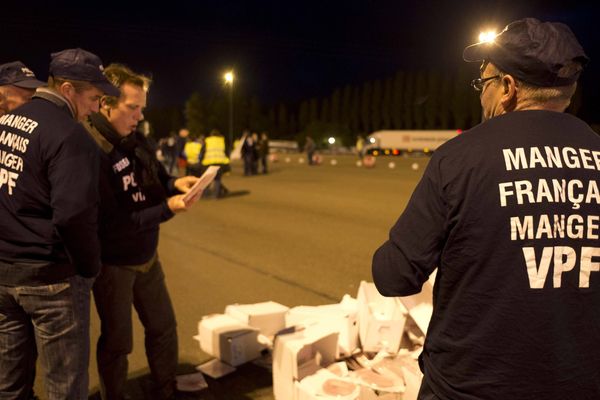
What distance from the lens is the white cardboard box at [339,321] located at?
392 centimetres

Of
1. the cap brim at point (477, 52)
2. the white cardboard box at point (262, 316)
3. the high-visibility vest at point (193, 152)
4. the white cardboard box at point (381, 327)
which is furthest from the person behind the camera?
the high-visibility vest at point (193, 152)

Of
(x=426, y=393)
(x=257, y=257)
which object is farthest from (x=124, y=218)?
(x=257, y=257)

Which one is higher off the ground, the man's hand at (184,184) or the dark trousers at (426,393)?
the man's hand at (184,184)

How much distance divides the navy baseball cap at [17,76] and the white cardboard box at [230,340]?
7.39 ft

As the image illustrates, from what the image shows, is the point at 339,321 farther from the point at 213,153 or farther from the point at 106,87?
the point at 213,153

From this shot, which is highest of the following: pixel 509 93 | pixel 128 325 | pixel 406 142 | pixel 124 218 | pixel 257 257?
pixel 406 142

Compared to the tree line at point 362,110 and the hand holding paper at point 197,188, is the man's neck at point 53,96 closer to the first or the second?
the hand holding paper at point 197,188

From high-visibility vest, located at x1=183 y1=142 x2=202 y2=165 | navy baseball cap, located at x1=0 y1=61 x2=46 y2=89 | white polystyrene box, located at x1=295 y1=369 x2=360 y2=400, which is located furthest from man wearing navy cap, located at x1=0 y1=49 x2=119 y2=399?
high-visibility vest, located at x1=183 y1=142 x2=202 y2=165

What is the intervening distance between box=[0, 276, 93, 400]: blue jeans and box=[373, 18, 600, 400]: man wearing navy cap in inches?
62.7

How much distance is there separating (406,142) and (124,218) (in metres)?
48.3

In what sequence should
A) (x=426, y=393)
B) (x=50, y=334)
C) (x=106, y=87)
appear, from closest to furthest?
(x=426, y=393)
(x=50, y=334)
(x=106, y=87)

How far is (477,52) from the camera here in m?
1.86

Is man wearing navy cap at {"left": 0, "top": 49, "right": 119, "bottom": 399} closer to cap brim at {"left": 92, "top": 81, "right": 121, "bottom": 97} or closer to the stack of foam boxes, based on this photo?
cap brim at {"left": 92, "top": 81, "right": 121, "bottom": 97}

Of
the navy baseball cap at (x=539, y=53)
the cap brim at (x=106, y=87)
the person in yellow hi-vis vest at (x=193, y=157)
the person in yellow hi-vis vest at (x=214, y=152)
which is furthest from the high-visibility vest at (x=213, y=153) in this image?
the navy baseball cap at (x=539, y=53)
